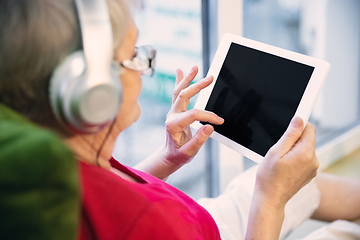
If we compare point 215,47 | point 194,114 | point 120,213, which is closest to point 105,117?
point 120,213

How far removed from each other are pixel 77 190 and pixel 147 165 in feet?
1.84

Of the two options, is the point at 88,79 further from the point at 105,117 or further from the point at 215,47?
the point at 215,47

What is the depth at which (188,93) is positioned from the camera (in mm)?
772

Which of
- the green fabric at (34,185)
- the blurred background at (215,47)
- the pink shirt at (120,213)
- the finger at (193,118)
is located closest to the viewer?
the green fabric at (34,185)

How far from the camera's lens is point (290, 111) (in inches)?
28.1

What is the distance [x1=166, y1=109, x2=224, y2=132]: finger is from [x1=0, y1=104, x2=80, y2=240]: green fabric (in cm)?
45

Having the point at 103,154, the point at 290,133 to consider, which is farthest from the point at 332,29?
the point at 103,154

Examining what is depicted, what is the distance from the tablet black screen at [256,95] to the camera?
0.72 meters

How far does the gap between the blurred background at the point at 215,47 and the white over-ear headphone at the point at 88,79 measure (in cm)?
65

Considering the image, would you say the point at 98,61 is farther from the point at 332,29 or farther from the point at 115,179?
the point at 332,29

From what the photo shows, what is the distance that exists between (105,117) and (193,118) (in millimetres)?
369

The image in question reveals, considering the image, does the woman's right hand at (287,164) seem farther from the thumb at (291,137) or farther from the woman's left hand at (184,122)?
the woman's left hand at (184,122)

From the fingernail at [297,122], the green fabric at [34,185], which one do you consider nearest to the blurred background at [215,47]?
the fingernail at [297,122]

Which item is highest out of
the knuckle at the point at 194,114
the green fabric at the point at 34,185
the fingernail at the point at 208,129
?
the green fabric at the point at 34,185
